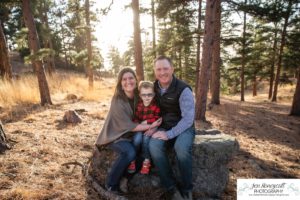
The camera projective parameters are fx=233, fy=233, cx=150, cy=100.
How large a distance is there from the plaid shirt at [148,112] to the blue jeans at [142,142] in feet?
0.80

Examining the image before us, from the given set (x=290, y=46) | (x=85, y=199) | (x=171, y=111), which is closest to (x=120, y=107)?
(x=171, y=111)

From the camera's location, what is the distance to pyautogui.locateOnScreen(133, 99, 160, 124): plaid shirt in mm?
3720

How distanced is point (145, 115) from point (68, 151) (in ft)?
7.68

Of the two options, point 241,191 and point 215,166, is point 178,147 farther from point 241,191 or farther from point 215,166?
point 241,191

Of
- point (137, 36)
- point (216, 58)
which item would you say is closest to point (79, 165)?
point (137, 36)

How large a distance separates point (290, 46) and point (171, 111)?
2045 centimetres

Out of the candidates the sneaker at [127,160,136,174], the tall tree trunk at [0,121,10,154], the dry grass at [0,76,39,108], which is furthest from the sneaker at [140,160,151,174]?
the dry grass at [0,76,39,108]

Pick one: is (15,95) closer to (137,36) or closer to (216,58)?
(137,36)

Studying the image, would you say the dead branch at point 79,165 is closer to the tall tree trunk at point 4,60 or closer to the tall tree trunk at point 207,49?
the tall tree trunk at point 207,49

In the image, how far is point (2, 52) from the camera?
11.1 metres

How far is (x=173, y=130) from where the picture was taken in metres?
3.53

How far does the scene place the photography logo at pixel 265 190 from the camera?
3.69 m

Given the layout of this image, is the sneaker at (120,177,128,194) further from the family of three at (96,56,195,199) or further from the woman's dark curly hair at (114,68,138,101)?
the woman's dark curly hair at (114,68,138,101)

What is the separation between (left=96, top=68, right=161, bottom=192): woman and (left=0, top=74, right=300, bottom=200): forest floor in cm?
64
